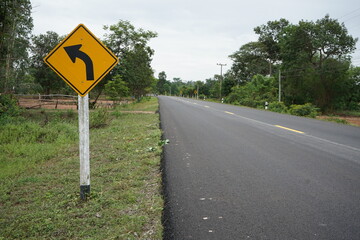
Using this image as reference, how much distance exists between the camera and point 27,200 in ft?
12.5

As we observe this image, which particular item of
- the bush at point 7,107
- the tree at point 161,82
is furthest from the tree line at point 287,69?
the tree at point 161,82

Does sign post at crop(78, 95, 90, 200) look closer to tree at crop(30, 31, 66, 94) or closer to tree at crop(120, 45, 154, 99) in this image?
tree at crop(120, 45, 154, 99)

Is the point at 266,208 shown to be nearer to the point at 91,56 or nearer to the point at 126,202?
the point at 126,202

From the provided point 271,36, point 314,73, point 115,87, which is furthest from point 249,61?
point 115,87

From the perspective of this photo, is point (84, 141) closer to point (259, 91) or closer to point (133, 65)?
point (133, 65)

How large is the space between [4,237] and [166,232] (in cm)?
168

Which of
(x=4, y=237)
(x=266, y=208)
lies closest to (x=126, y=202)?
(x=4, y=237)

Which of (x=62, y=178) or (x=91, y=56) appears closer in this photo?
(x=91, y=56)

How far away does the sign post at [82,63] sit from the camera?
11.3ft

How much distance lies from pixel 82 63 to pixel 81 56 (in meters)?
0.09

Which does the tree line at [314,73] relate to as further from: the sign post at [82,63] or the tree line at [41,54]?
the sign post at [82,63]

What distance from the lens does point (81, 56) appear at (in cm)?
349

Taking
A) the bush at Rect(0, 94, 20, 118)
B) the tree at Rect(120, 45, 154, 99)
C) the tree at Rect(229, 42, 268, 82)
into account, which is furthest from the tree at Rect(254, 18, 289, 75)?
the bush at Rect(0, 94, 20, 118)

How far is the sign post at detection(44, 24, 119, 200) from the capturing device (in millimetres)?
3432
